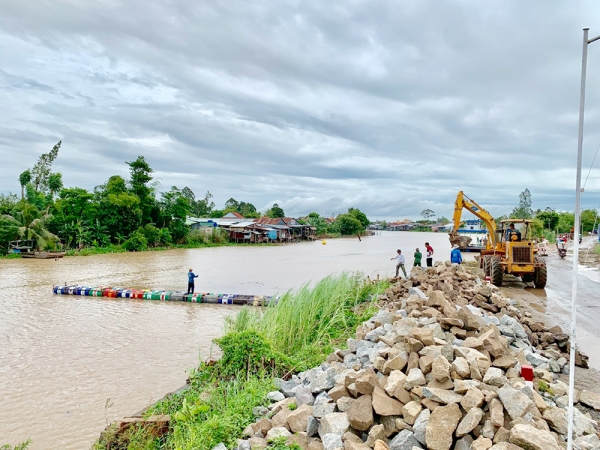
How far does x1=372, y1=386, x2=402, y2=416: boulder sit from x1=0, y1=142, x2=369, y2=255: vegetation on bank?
3653cm

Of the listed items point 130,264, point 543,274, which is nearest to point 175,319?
point 543,274

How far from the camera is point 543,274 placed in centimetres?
1466

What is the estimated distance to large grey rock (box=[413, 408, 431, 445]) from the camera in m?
3.28

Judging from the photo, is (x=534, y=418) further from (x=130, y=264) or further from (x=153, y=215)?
(x=153, y=215)

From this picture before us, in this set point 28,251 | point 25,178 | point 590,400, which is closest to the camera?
point 590,400

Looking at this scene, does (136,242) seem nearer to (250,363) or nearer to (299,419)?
(250,363)

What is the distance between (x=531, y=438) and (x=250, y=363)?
374 centimetres

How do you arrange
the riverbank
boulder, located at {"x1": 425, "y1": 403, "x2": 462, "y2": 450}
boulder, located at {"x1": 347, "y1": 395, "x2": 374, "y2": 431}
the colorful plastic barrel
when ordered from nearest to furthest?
boulder, located at {"x1": 425, "y1": 403, "x2": 462, "y2": 450} < boulder, located at {"x1": 347, "y1": 395, "x2": 374, "y2": 431} < the riverbank < the colorful plastic barrel

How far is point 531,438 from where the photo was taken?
2.97m

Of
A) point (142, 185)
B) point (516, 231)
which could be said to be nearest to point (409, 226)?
point (142, 185)

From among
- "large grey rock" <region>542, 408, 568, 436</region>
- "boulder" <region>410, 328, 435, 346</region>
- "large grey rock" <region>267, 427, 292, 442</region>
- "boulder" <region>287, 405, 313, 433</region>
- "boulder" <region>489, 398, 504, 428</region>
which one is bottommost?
"large grey rock" <region>267, 427, 292, 442</region>

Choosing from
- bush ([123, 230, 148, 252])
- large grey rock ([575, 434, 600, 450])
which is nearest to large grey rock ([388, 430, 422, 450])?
large grey rock ([575, 434, 600, 450])

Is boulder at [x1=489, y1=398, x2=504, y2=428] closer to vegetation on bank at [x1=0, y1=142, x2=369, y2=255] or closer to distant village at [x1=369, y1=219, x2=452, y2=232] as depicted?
vegetation on bank at [x1=0, y1=142, x2=369, y2=255]

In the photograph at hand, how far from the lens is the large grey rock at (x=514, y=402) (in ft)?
10.7
